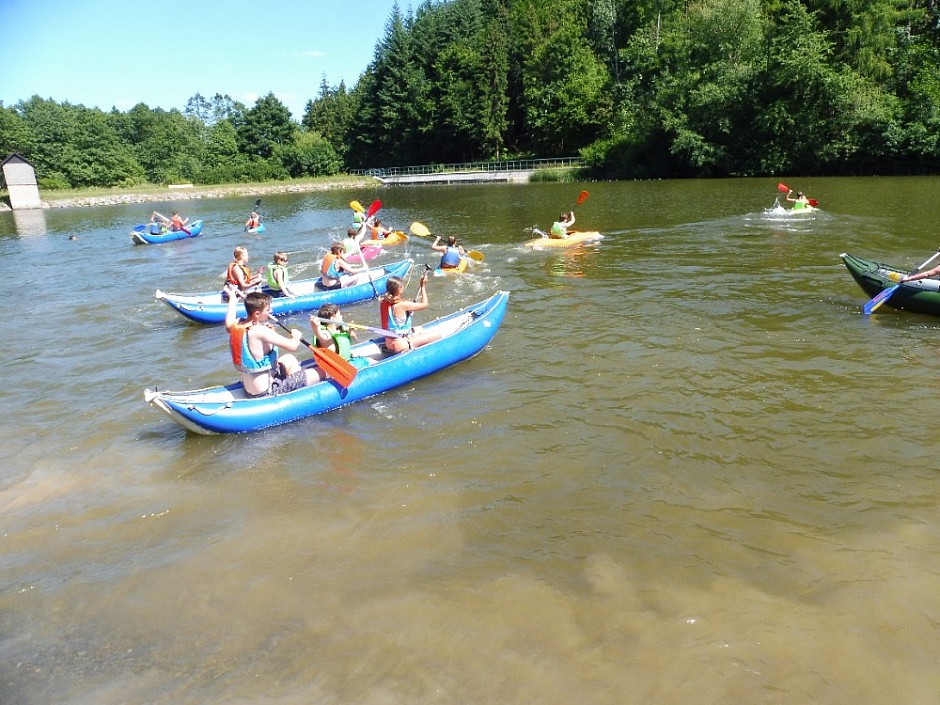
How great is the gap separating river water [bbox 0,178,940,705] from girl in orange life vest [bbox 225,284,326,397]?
21.6 inches

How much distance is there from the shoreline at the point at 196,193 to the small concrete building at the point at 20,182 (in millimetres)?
842

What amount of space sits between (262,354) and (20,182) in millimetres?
50706

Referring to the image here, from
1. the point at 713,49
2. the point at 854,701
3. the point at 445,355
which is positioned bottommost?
→ the point at 854,701

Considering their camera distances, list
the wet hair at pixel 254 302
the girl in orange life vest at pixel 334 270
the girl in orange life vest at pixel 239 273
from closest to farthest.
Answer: the wet hair at pixel 254 302 → the girl in orange life vest at pixel 239 273 → the girl in orange life vest at pixel 334 270

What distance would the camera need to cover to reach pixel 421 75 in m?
74.6

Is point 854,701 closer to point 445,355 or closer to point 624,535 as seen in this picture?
point 624,535

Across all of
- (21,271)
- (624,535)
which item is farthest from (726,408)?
(21,271)

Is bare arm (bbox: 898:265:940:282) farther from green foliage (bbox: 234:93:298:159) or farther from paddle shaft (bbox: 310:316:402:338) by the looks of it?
green foliage (bbox: 234:93:298:159)

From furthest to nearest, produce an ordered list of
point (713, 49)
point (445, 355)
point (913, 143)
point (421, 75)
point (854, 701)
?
point (421, 75)
point (713, 49)
point (913, 143)
point (445, 355)
point (854, 701)

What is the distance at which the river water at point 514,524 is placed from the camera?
413 centimetres

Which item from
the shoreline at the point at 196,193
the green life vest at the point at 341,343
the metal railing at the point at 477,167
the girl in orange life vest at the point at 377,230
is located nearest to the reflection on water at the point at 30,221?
the shoreline at the point at 196,193

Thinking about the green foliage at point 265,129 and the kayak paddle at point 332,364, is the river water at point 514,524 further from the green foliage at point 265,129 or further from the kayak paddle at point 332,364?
the green foliage at point 265,129

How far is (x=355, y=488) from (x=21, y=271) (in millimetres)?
19333

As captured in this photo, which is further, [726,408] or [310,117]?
[310,117]
